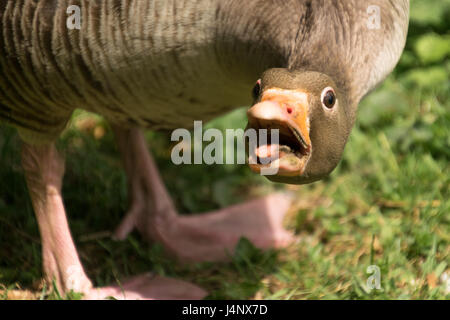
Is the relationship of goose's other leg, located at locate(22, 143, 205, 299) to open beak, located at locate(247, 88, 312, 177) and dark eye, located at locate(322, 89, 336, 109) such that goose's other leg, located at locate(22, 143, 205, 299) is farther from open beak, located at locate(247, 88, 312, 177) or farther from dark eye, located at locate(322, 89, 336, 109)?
dark eye, located at locate(322, 89, 336, 109)

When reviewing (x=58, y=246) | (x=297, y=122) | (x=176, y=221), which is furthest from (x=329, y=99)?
(x=176, y=221)

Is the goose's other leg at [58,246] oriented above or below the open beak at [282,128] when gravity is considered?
below

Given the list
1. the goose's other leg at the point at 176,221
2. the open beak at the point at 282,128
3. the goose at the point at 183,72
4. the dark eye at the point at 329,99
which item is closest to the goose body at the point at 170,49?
the goose at the point at 183,72

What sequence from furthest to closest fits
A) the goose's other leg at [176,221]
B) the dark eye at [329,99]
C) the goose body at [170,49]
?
the goose's other leg at [176,221]
the goose body at [170,49]
the dark eye at [329,99]

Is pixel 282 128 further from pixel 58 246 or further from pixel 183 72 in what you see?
pixel 58 246

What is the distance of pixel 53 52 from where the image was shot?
2.76m

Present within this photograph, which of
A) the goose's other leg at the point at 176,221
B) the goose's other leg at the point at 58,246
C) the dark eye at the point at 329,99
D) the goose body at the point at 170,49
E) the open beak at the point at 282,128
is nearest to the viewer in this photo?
the open beak at the point at 282,128

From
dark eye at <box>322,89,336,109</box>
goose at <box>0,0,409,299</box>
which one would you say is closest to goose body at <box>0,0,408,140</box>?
goose at <box>0,0,409,299</box>

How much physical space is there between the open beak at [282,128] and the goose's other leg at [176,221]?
161 centimetres

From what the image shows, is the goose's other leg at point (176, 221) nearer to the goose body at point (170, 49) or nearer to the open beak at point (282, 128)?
the goose body at point (170, 49)

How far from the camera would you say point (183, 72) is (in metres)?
2.83

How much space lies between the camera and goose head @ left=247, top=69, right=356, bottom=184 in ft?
7.18

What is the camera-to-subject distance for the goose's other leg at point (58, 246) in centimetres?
319
